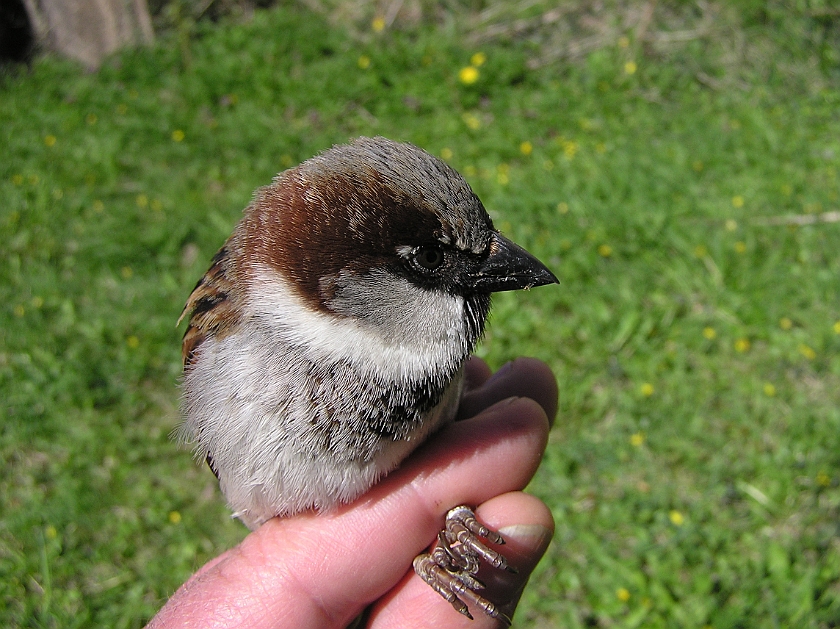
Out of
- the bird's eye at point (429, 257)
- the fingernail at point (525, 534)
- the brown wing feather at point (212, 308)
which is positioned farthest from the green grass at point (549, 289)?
the bird's eye at point (429, 257)

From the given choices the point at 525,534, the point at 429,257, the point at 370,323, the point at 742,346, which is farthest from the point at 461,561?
the point at 742,346

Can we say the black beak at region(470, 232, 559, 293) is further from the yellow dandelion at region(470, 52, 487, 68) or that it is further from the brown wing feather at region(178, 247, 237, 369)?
the yellow dandelion at region(470, 52, 487, 68)

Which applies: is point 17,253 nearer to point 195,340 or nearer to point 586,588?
point 195,340

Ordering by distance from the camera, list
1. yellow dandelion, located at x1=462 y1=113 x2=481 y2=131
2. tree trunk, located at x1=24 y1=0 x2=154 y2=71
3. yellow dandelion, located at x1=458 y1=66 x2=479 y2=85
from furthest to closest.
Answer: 1. tree trunk, located at x1=24 y1=0 x2=154 y2=71
2. yellow dandelion, located at x1=458 y1=66 x2=479 y2=85
3. yellow dandelion, located at x1=462 y1=113 x2=481 y2=131

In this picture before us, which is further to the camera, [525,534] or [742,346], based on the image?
[742,346]

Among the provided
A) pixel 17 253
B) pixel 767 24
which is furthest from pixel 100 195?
pixel 767 24

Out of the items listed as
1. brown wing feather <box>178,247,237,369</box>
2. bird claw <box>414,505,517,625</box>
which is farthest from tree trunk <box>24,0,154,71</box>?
bird claw <box>414,505,517,625</box>

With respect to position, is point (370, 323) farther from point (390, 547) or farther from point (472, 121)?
point (472, 121)
